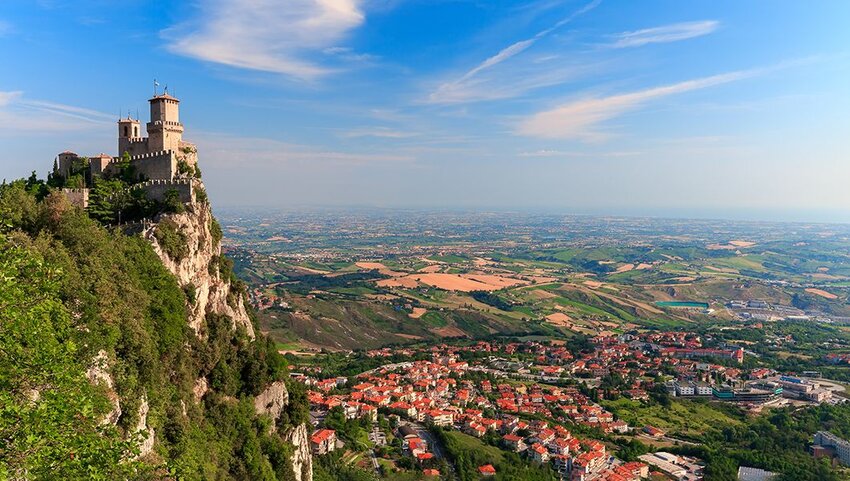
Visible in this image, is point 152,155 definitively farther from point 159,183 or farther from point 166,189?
point 166,189

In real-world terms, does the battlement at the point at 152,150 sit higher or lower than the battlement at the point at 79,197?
higher

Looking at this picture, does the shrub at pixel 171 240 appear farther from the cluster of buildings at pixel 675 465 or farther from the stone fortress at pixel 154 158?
the cluster of buildings at pixel 675 465

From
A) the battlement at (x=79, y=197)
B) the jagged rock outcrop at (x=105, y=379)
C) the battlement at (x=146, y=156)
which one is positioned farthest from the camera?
the battlement at (x=146, y=156)

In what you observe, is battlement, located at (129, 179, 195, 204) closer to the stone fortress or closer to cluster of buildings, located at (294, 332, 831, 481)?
the stone fortress

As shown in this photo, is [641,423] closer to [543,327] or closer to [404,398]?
[404,398]

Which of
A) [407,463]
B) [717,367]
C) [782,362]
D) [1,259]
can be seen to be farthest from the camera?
[782,362]

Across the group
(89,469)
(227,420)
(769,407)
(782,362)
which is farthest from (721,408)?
(89,469)

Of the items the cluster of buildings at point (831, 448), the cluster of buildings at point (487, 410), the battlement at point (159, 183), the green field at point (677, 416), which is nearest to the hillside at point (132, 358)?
the battlement at point (159, 183)
